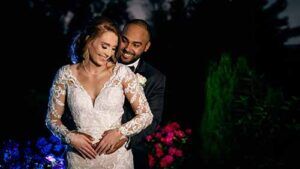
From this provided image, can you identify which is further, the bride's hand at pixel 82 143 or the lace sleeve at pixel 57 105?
the lace sleeve at pixel 57 105

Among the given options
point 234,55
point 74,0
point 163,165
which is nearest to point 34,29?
point 74,0

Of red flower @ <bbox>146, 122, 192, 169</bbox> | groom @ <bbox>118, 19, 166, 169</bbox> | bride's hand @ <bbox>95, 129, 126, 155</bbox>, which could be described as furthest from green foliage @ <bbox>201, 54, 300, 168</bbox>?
bride's hand @ <bbox>95, 129, 126, 155</bbox>

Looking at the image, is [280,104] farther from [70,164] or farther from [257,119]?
[70,164]

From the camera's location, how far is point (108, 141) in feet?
9.24

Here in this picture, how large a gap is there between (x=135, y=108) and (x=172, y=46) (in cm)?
1144

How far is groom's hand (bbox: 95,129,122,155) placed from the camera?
2809 millimetres

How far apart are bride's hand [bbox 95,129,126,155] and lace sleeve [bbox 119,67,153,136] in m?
0.05

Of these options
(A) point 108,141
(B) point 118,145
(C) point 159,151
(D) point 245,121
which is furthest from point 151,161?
→ (A) point 108,141

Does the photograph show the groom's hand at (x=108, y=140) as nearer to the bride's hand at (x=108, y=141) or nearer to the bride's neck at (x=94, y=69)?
the bride's hand at (x=108, y=141)

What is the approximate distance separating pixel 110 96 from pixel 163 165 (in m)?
4.41

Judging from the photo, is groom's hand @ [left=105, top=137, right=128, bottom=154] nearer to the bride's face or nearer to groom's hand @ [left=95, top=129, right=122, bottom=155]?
groom's hand @ [left=95, top=129, right=122, bottom=155]

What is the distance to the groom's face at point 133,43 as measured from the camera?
4191 millimetres

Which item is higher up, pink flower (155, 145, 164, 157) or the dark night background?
the dark night background

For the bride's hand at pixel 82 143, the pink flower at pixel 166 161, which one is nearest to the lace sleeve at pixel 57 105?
the bride's hand at pixel 82 143
